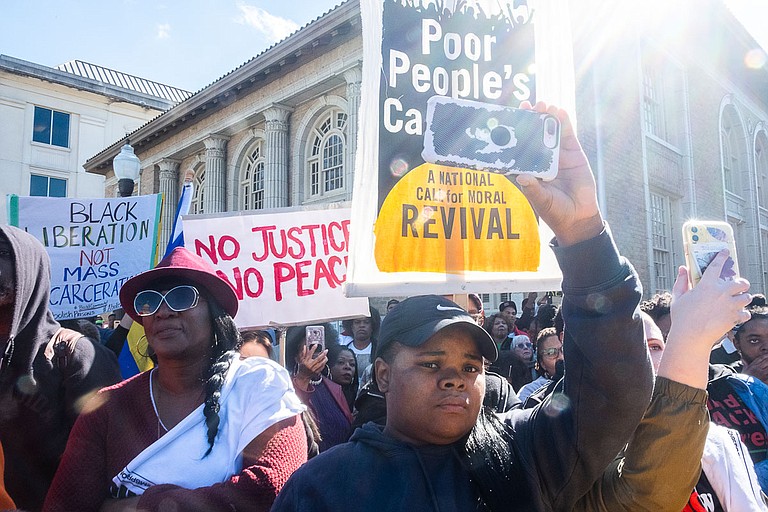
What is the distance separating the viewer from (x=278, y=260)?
4852 mm

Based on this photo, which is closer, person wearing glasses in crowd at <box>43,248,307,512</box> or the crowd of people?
the crowd of people

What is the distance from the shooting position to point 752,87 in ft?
61.3

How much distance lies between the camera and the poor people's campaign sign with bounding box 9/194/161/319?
5.41m

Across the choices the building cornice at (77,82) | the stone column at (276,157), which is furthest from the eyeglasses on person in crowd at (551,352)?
the building cornice at (77,82)

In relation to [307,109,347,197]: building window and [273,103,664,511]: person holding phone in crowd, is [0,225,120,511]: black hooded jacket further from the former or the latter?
[307,109,347,197]: building window

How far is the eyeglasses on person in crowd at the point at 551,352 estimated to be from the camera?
4260mm

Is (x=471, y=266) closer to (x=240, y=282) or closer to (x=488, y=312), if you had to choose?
(x=240, y=282)

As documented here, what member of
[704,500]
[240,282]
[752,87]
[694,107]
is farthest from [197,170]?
[704,500]

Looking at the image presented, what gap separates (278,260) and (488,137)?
11.6 feet

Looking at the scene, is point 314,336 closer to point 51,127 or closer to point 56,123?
point 51,127

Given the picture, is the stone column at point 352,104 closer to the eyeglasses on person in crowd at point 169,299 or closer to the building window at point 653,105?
the building window at point 653,105

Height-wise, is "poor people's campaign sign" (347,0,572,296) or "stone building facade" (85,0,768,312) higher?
"stone building facade" (85,0,768,312)

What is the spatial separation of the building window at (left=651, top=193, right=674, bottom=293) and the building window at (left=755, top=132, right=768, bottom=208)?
7.55m

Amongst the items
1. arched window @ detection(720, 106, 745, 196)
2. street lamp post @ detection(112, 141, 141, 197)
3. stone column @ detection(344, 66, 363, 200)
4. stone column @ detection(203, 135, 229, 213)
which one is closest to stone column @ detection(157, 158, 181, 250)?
stone column @ detection(203, 135, 229, 213)
